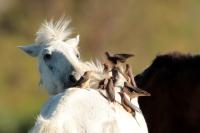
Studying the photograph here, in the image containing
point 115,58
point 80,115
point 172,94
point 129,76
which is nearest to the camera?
point 80,115

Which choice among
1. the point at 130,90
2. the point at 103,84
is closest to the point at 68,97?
the point at 103,84

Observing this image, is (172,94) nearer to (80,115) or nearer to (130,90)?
(130,90)

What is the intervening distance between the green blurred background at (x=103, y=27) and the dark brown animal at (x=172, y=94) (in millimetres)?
12916

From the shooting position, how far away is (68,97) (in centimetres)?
534

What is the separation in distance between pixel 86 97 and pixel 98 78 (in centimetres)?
57

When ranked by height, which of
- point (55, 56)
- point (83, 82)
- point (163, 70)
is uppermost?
point (55, 56)

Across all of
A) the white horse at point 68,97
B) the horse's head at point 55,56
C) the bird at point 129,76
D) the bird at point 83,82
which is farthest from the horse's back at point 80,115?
the bird at point 129,76

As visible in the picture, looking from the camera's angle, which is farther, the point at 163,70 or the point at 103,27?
the point at 103,27

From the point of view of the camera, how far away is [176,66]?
313 inches

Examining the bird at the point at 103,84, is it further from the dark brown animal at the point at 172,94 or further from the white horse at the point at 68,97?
the dark brown animal at the point at 172,94

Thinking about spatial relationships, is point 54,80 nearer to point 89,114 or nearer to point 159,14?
point 89,114

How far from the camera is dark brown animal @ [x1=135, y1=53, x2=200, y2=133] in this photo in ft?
25.5

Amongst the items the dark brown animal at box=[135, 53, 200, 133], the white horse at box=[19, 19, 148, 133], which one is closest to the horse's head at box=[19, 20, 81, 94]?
the white horse at box=[19, 19, 148, 133]

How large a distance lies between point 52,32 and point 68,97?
3.63 feet
